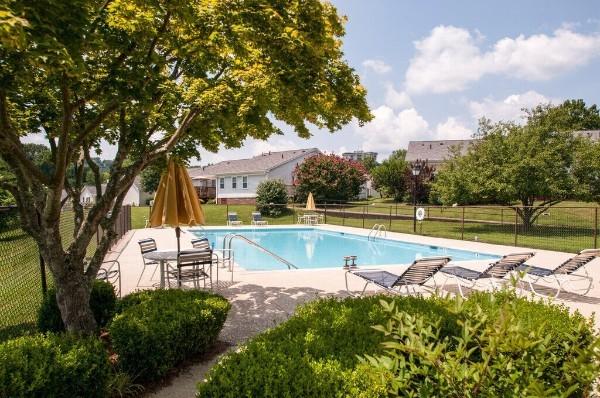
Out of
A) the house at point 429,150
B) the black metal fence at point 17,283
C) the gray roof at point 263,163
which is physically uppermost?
the house at point 429,150

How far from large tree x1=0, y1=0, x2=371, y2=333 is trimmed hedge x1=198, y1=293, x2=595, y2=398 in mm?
2533

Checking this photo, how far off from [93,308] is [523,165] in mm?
22099

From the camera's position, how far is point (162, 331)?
13.4ft

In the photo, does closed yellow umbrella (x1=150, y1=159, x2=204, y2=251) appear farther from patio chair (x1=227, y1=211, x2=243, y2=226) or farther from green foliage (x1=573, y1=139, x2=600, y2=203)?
green foliage (x1=573, y1=139, x2=600, y2=203)

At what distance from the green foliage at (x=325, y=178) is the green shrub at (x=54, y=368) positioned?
32.2 m

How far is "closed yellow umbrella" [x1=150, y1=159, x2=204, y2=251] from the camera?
7.94 m

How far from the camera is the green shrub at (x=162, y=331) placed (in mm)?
4062

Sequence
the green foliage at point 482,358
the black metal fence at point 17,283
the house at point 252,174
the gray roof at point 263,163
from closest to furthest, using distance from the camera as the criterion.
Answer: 1. the green foliage at point 482,358
2. the black metal fence at point 17,283
3. the house at point 252,174
4. the gray roof at point 263,163

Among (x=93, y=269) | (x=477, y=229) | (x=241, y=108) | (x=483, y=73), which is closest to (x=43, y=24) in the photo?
(x=241, y=108)

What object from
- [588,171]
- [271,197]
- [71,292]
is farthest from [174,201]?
[271,197]

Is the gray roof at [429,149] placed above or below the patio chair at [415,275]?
above

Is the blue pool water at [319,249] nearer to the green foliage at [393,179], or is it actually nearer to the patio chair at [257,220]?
the patio chair at [257,220]

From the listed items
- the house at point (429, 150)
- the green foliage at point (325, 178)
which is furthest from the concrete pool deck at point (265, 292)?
the house at point (429, 150)

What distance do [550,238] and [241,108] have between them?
755 inches
